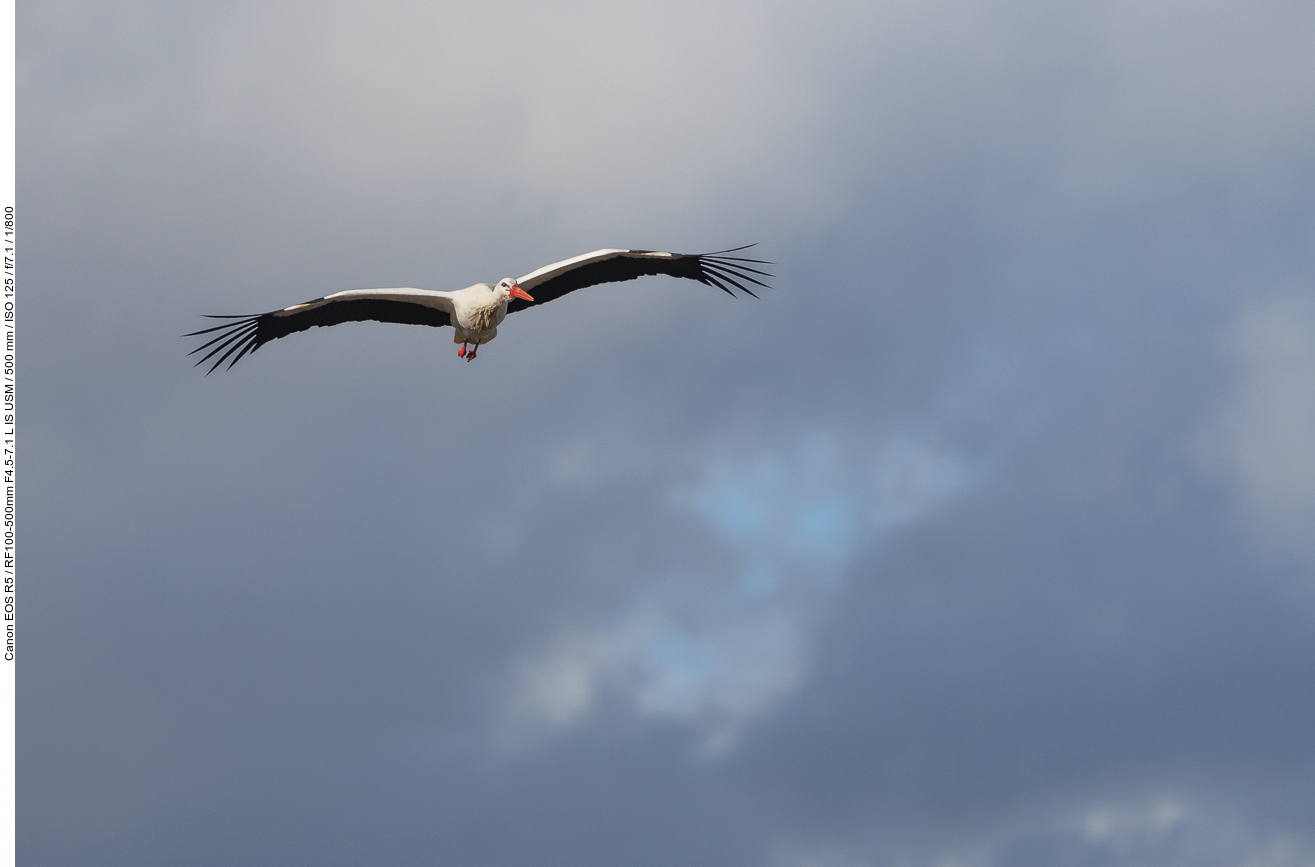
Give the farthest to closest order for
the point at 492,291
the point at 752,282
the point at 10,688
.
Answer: the point at 10,688 → the point at 752,282 → the point at 492,291

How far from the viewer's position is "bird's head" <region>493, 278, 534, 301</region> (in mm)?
35875

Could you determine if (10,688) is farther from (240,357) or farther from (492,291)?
(492,291)

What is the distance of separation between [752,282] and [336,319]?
10.6 m

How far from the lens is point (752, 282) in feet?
127

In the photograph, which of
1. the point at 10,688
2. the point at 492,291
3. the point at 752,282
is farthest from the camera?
the point at 10,688

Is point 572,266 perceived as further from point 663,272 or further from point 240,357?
point 240,357

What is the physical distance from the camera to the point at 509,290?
36.1 metres

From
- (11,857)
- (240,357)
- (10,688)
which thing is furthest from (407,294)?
(11,857)

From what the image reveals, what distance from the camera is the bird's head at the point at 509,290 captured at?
35875 millimetres

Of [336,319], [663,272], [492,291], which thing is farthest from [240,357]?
[663,272]

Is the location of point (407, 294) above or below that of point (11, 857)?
above

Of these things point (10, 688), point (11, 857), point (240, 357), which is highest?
point (240, 357)

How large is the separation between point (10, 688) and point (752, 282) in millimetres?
23415

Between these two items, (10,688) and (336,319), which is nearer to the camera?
(336,319)
